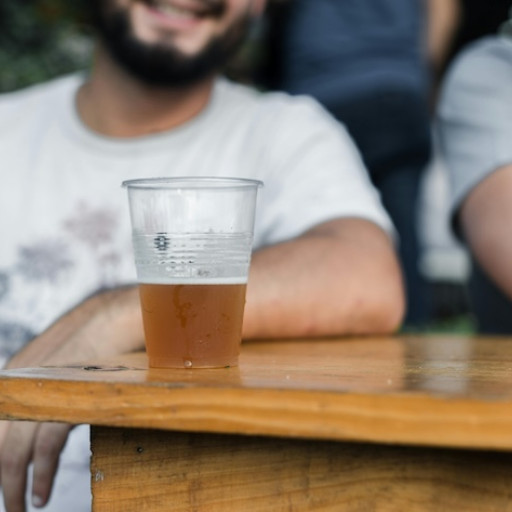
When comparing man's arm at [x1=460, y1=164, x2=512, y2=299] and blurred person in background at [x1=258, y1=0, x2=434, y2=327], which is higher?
man's arm at [x1=460, y1=164, x2=512, y2=299]

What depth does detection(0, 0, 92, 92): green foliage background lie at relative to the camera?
16.3 feet

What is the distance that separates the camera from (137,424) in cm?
79

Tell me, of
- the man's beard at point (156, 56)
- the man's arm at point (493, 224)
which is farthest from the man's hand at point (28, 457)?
the man's beard at point (156, 56)

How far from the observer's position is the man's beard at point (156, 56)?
209cm

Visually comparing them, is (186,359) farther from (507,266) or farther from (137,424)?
(507,266)

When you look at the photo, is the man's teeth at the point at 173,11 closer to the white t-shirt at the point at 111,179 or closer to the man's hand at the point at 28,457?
the white t-shirt at the point at 111,179

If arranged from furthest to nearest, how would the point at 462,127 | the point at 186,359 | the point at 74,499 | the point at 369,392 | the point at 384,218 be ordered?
1. the point at 462,127
2. the point at 384,218
3. the point at 74,499
4. the point at 186,359
5. the point at 369,392

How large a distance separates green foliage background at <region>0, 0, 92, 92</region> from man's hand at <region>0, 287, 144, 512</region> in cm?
374

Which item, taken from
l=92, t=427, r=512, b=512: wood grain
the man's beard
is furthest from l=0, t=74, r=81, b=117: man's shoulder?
l=92, t=427, r=512, b=512: wood grain

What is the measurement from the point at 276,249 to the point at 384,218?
296 millimetres

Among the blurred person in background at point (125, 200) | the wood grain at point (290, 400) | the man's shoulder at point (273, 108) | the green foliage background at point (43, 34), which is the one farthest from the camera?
the green foliage background at point (43, 34)

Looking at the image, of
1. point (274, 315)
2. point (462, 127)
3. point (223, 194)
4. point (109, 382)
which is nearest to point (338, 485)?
point (109, 382)

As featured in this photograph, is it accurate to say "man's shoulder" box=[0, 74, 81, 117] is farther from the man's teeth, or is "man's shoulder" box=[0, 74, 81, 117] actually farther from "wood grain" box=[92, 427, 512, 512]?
"wood grain" box=[92, 427, 512, 512]

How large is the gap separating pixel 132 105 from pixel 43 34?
309cm
